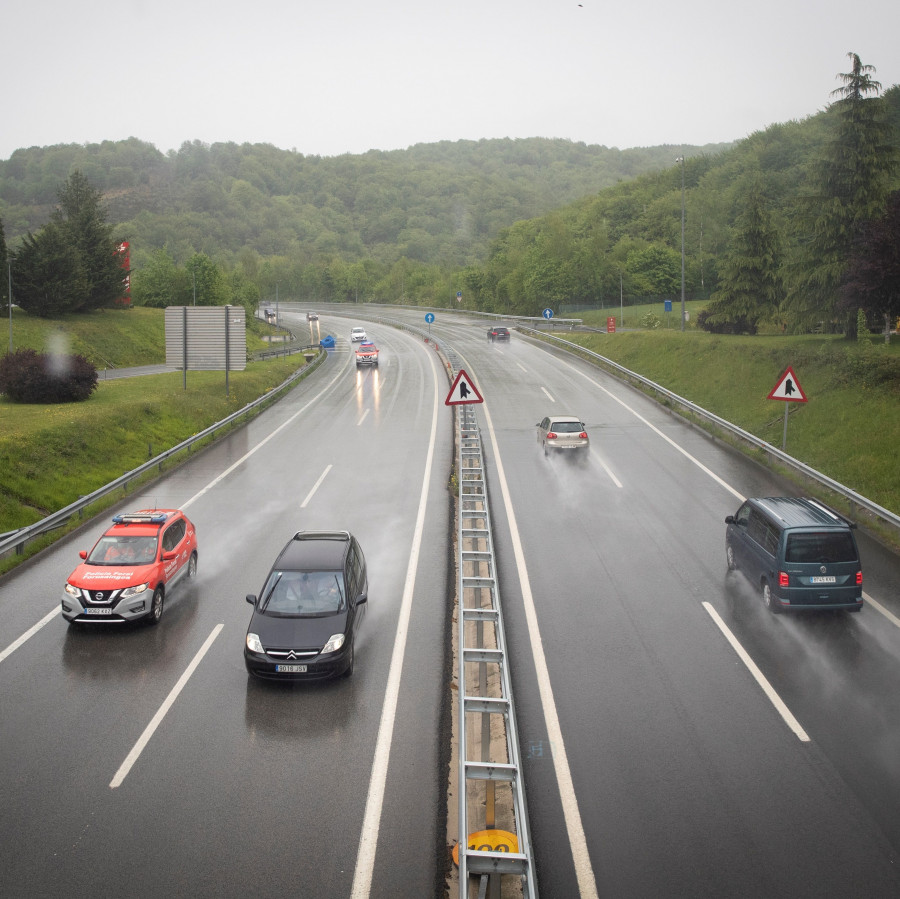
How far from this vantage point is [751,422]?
30188 mm

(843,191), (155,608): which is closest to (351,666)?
(155,608)

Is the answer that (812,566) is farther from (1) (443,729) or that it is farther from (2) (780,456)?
(2) (780,456)

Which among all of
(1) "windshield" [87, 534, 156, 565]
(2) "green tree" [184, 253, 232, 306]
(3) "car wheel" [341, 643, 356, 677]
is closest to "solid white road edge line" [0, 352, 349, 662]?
(1) "windshield" [87, 534, 156, 565]

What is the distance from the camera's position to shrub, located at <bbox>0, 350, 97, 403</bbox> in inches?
1348

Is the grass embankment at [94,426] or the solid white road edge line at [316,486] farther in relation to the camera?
the grass embankment at [94,426]

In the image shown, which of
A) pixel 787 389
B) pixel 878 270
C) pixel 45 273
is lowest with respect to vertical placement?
pixel 787 389


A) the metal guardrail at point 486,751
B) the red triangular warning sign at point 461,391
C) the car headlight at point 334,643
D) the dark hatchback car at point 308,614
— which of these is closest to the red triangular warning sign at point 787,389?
the red triangular warning sign at point 461,391

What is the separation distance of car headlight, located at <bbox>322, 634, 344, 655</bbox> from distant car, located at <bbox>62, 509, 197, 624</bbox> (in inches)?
168

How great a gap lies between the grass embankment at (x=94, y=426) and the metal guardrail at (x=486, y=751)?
10901 mm

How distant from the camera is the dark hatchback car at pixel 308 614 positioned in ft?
38.1

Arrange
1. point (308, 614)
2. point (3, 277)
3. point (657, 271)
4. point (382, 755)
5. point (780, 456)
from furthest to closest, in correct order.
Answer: point (657, 271) < point (3, 277) < point (780, 456) < point (308, 614) < point (382, 755)

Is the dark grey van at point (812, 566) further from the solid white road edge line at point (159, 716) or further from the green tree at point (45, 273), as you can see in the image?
the green tree at point (45, 273)

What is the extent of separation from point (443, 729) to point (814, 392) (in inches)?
924

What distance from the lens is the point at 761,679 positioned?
1160 cm
